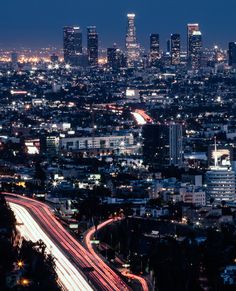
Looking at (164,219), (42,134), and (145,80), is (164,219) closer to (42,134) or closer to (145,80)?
(42,134)

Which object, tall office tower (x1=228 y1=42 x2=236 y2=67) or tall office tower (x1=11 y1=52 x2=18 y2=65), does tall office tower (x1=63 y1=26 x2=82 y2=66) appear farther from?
tall office tower (x1=228 y1=42 x2=236 y2=67)

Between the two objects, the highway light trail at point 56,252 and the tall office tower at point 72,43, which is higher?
the tall office tower at point 72,43

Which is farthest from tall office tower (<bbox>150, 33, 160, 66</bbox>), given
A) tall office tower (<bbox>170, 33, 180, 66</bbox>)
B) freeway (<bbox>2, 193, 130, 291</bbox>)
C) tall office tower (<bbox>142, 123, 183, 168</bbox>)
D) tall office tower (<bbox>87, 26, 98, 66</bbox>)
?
freeway (<bbox>2, 193, 130, 291</bbox>)

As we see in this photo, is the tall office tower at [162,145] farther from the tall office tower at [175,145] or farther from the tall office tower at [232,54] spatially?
the tall office tower at [232,54]

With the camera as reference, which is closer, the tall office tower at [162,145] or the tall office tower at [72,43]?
the tall office tower at [162,145]

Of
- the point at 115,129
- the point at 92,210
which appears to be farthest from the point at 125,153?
the point at 92,210

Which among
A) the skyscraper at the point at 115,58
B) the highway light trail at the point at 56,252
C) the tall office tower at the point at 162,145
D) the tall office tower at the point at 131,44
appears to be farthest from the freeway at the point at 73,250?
the tall office tower at the point at 131,44

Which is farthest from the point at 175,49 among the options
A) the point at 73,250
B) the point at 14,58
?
the point at 73,250
